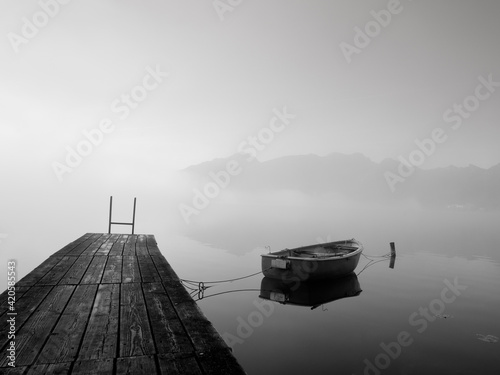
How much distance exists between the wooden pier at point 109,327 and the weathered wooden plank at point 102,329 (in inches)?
0.4

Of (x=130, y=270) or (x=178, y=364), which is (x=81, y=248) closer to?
(x=130, y=270)

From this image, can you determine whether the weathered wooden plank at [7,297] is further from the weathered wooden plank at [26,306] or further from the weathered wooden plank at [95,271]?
the weathered wooden plank at [95,271]

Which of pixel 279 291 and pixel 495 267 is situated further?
pixel 495 267

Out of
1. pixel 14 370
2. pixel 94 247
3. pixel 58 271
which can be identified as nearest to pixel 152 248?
pixel 94 247

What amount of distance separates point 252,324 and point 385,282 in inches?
524

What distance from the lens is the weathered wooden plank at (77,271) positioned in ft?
22.1

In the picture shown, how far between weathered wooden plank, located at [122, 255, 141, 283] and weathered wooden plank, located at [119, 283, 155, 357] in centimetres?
95

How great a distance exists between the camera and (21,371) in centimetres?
308

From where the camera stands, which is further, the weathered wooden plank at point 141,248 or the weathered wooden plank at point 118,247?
the weathered wooden plank at point 141,248

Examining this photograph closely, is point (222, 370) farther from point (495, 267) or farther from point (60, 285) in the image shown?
point (495, 267)

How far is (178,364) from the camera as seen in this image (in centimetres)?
328

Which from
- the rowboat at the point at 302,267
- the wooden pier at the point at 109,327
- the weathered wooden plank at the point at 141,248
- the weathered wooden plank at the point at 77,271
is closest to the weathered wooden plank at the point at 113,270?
the wooden pier at the point at 109,327

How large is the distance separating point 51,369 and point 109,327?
3.74 feet

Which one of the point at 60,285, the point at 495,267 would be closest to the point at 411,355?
the point at 60,285
